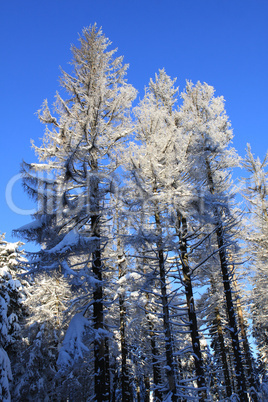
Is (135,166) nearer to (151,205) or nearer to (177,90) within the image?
(151,205)

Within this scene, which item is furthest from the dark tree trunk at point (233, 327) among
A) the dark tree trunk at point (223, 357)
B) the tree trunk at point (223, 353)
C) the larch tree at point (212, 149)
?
the tree trunk at point (223, 353)

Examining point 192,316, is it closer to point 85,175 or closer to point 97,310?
point 97,310

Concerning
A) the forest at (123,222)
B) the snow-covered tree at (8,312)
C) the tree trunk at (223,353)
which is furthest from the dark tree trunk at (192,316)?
the snow-covered tree at (8,312)

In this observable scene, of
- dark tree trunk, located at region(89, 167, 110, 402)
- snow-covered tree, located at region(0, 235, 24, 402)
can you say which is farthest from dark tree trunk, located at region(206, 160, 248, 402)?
snow-covered tree, located at region(0, 235, 24, 402)

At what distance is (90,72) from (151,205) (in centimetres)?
611

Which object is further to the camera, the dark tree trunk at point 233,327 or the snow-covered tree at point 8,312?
the snow-covered tree at point 8,312

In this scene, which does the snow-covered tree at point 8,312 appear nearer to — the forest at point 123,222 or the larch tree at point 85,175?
the forest at point 123,222

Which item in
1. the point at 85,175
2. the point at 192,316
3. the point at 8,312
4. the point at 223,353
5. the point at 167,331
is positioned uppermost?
the point at 85,175

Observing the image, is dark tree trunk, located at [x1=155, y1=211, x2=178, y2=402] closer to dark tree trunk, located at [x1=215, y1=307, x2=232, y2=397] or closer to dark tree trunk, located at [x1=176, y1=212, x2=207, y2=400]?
dark tree trunk, located at [x1=176, y1=212, x2=207, y2=400]

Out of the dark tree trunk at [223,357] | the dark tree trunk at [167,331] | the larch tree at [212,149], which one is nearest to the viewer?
the dark tree trunk at [167,331]

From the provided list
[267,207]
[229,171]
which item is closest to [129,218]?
[229,171]

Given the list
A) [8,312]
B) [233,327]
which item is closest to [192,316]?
[233,327]

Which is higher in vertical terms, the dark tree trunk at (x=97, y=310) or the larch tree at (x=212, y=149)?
the larch tree at (x=212, y=149)

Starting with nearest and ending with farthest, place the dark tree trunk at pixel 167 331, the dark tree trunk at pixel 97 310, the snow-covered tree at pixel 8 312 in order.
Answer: the dark tree trunk at pixel 97 310 → the dark tree trunk at pixel 167 331 → the snow-covered tree at pixel 8 312
